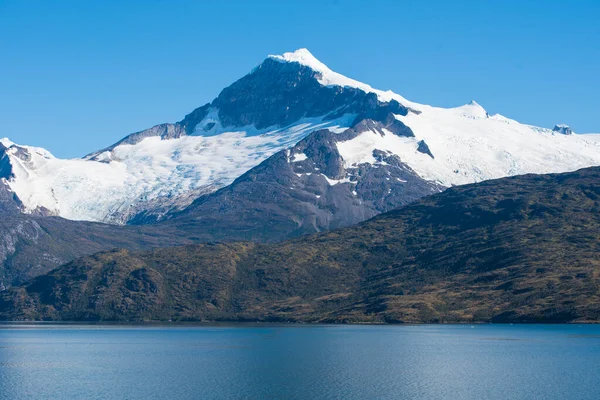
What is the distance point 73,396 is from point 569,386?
8303 cm

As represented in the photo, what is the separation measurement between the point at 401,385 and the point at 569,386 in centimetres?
2846

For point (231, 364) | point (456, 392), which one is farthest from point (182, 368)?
point (456, 392)

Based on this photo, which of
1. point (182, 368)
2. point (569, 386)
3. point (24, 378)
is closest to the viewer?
point (569, 386)

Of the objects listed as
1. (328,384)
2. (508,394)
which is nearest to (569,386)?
(508,394)

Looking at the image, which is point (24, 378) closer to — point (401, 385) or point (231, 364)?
point (231, 364)

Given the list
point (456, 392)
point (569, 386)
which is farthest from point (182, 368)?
point (569, 386)

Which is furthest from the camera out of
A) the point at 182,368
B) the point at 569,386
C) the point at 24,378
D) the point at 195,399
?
the point at 182,368

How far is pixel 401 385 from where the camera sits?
157 meters

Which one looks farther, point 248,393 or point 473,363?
point 473,363

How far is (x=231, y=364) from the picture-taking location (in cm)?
19225

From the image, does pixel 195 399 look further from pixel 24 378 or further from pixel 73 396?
pixel 24 378

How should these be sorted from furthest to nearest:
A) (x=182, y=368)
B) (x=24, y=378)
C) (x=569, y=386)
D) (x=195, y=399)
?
(x=182, y=368) < (x=24, y=378) < (x=569, y=386) < (x=195, y=399)

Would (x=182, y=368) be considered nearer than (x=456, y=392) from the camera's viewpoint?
No

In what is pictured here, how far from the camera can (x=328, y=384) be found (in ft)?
522
